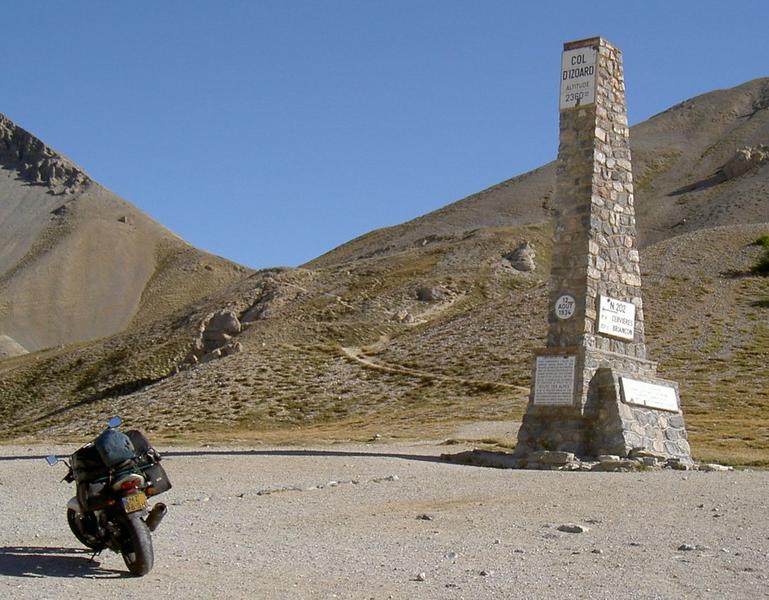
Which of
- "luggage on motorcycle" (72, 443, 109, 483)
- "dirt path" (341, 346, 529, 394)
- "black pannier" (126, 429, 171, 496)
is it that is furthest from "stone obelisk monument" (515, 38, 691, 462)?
"dirt path" (341, 346, 529, 394)

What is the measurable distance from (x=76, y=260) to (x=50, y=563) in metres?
147

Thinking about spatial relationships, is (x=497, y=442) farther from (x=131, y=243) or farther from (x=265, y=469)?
(x=131, y=243)

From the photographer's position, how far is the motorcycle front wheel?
26.2 feet

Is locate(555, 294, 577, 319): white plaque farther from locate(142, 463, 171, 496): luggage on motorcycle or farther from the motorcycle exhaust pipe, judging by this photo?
the motorcycle exhaust pipe

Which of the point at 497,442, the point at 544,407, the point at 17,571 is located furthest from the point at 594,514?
the point at 497,442

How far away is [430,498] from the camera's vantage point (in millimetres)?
12867

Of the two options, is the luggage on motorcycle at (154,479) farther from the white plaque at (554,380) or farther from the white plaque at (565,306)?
the white plaque at (565,306)

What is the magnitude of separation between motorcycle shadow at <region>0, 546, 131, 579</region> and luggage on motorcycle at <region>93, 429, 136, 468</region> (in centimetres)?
83

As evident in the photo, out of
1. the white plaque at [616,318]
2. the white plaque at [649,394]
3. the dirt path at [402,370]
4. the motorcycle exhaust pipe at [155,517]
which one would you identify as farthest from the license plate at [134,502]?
the dirt path at [402,370]

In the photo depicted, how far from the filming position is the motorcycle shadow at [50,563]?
26.5 feet

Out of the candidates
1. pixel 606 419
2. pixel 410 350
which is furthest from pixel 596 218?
pixel 410 350

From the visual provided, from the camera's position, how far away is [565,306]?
1884 cm

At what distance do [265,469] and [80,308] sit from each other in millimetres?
124502

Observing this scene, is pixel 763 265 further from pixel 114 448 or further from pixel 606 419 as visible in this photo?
pixel 114 448
